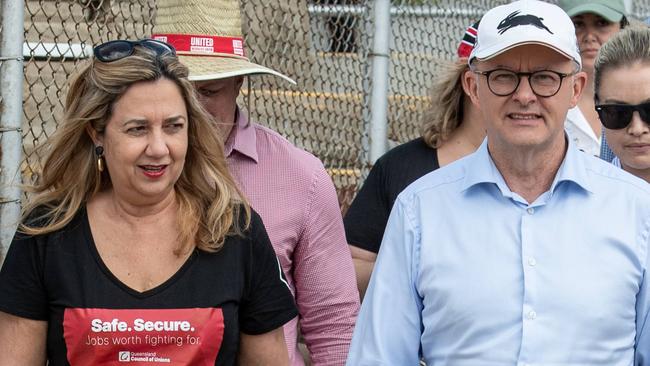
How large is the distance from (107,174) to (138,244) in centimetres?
27

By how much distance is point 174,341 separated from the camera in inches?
125

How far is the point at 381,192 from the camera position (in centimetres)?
443

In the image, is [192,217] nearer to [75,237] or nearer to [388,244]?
[75,237]

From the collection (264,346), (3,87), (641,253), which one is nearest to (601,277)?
(641,253)

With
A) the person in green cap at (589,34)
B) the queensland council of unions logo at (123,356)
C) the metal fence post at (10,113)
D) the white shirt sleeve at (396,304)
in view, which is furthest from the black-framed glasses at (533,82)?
the person in green cap at (589,34)

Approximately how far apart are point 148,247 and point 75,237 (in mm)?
207

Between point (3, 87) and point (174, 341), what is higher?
point (3, 87)

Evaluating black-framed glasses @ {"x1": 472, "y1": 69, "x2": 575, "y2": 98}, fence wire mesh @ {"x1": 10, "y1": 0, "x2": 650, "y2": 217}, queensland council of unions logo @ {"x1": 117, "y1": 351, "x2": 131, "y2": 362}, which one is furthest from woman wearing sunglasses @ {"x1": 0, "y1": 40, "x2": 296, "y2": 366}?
fence wire mesh @ {"x1": 10, "y1": 0, "x2": 650, "y2": 217}

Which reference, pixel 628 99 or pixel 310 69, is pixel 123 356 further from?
pixel 310 69

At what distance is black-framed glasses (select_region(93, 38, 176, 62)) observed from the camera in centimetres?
337

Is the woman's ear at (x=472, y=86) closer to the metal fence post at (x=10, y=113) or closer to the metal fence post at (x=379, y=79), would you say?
the metal fence post at (x=10, y=113)

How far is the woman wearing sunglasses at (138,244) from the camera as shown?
10.5ft

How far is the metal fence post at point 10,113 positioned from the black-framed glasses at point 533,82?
1.61 metres

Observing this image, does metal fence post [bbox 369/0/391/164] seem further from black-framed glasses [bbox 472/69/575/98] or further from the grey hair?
black-framed glasses [bbox 472/69/575/98]
